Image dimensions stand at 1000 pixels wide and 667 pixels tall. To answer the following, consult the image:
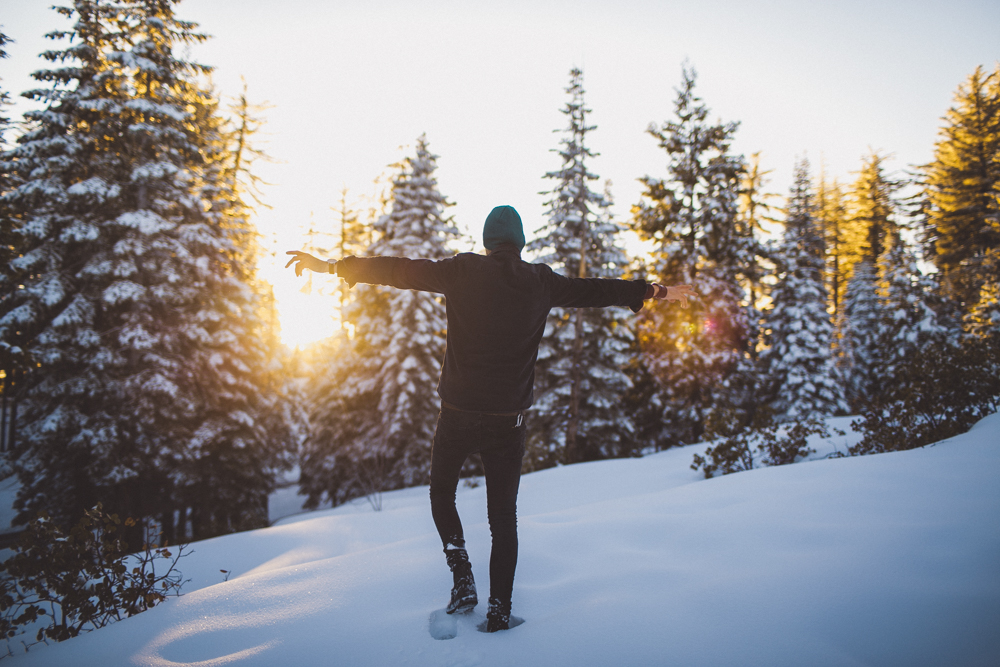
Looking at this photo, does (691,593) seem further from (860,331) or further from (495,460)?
(860,331)

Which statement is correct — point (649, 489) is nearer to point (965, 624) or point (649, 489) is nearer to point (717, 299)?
point (965, 624)

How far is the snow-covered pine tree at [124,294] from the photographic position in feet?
35.7

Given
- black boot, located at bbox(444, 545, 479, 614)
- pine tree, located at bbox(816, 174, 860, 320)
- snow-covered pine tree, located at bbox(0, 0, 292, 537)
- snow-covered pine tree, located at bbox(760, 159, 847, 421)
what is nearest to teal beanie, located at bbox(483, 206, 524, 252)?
black boot, located at bbox(444, 545, 479, 614)

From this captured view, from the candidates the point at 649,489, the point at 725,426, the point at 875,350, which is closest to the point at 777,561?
the point at 649,489

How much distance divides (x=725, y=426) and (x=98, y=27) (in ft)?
62.0

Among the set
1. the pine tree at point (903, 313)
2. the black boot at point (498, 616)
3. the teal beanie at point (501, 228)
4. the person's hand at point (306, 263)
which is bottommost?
the black boot at point (498, 616)

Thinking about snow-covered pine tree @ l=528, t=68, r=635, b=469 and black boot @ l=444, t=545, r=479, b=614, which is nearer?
black boot @ l=444, t=545, r=479, b=614

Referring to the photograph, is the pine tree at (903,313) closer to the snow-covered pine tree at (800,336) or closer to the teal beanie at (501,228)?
the snow-covered pine tree at (800,336)

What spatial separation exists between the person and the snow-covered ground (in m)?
0.47

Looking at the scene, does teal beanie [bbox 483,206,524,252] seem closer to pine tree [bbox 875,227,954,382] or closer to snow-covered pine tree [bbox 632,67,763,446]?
snow-covered pine tree [bbox 632,67,763,446]

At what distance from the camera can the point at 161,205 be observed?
40.8 ft

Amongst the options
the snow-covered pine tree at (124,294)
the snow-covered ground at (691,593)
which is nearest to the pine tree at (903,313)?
the snow-covered ground at (691,593)

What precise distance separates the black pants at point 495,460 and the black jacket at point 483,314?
97mm

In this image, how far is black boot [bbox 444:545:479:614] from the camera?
2.54 m
